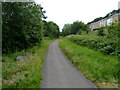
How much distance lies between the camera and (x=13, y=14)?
10.0 m

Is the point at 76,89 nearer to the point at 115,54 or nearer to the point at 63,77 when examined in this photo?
the point at 63,77

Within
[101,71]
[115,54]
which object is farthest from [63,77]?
[115,54]

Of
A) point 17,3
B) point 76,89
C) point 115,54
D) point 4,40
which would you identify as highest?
point 17,3

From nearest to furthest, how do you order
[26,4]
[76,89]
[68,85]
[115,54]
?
→ [76,89], [68,85], [115,54], [26,4]

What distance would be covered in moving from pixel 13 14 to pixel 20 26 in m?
1.45

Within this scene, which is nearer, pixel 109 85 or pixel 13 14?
pixel 109 85

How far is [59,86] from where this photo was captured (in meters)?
5.26

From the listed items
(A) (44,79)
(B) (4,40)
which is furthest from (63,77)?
(B) (4,40)

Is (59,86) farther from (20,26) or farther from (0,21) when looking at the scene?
(20,26)

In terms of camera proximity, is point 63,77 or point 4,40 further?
point 4,40

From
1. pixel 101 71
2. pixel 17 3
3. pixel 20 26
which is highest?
pixel 17 3

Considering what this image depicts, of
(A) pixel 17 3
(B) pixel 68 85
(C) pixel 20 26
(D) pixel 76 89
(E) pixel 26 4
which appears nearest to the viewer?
(D) pixel 76 89

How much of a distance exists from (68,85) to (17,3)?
7352 millimetres

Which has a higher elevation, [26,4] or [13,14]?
[26,4]
